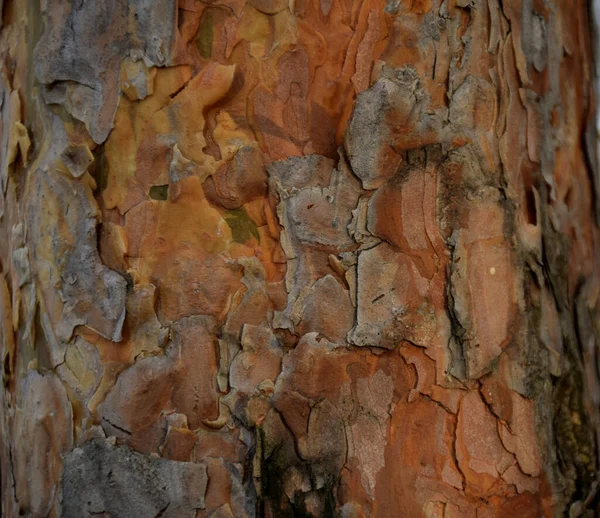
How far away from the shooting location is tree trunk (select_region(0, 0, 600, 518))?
70 centimetres

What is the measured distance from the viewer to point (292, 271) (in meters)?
0.72

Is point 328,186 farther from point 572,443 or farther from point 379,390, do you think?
point 572,443

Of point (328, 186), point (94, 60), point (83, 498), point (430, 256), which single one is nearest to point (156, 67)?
point (94, 60)

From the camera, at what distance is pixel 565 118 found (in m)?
0.85

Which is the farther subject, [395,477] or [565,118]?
[565,118]

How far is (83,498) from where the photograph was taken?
71 cm

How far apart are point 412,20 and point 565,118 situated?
0.26 metres

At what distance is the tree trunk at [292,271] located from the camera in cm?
70

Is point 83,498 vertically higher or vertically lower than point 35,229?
lower

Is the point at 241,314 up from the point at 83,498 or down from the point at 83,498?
up

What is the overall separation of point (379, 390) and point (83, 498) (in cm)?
35

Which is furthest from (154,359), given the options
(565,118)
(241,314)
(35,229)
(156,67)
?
(565,118)

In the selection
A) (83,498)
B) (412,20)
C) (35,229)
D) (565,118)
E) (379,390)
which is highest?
(412,20)

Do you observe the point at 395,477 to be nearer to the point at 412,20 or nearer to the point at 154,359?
the point at 154,359
